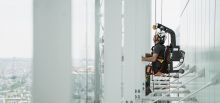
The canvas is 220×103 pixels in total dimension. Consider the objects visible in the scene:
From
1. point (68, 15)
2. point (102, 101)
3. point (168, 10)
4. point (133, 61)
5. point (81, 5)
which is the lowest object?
point (102, 101)

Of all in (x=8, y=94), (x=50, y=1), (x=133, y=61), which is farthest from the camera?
(x=133, y=61)

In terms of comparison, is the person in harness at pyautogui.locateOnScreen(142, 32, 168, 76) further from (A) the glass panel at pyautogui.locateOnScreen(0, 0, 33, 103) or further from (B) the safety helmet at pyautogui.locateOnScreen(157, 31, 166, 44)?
(A) the glass panel at pyautogui.locateOnScreen(0, 0, 33, 103)

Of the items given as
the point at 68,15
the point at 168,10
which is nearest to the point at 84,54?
the point at 68,15

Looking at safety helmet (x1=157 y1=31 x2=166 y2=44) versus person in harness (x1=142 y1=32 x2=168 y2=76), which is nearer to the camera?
person in harness (x1=142 y1=32 x2=168 y2=76)

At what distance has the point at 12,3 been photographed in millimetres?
931

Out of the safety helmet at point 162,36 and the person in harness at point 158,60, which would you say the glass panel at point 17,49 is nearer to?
the person in harness at point 158,60

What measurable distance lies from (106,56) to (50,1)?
2.10 m

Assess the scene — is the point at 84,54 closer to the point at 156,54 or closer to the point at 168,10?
the point at 156,54

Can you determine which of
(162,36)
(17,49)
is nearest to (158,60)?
(162,36)

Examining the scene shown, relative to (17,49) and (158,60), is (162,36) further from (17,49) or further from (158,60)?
(17,49)

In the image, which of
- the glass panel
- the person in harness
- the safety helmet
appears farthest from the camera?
the safety helmet

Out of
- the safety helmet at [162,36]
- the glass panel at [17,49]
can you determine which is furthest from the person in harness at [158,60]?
the glass panel at [17,49]

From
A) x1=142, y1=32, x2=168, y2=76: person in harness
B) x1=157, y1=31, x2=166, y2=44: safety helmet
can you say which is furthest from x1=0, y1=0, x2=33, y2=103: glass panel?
x1=157, y1=31, x2=166, y2=44: safety helmet

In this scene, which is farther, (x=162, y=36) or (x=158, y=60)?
(x=162, y=36)
